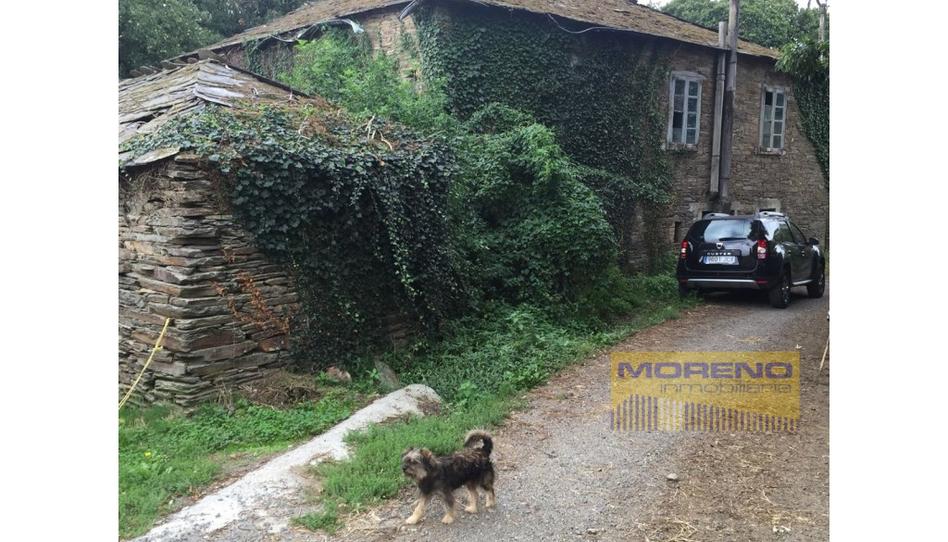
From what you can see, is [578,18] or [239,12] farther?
[239,12]

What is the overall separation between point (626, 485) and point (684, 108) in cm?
1330

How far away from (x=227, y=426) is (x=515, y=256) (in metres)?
5.57

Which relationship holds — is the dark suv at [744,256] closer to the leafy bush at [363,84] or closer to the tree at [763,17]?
the leafy bush at [363,84]

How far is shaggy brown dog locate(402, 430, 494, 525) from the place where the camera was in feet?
13.5

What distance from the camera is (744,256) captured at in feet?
38.1

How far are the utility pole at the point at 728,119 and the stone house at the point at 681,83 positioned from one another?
28 centimetres

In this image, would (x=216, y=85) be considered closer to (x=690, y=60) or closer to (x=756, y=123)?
(x=690, y=60)

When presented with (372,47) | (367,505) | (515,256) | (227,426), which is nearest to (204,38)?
(372,47)

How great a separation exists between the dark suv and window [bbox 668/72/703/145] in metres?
4.57

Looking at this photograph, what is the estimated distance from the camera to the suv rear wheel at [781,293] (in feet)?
39.1

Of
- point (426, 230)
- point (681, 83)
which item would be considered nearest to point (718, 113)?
point (681, 83)

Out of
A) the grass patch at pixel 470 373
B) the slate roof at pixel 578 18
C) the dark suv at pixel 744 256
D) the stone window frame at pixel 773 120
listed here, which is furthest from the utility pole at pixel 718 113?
the grass patch at pixel 470 373

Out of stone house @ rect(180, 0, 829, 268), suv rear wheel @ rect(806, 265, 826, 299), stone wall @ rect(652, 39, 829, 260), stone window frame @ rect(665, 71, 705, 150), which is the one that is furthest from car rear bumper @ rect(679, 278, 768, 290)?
stone window frame @ rect(665, 71, 705, 150)

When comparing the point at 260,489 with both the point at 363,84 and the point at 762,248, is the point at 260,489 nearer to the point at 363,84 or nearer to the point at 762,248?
the point at 363,84
